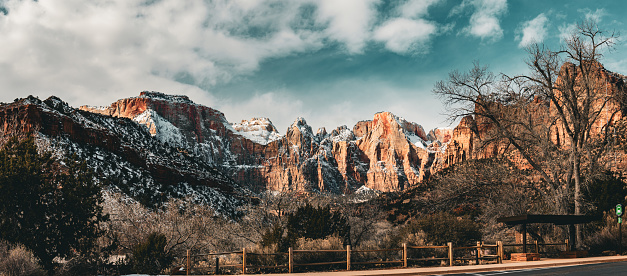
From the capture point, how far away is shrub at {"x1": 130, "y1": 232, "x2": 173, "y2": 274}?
70.5ft

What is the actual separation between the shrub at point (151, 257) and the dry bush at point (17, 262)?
4687 mm

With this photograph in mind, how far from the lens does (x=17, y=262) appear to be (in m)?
16.2

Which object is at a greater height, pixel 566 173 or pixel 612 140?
pixel 612 140

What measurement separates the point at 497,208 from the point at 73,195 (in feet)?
77.3

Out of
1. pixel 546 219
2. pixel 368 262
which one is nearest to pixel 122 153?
pixel 368 262

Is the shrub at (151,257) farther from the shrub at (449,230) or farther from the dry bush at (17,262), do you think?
the shrub at (449,230)

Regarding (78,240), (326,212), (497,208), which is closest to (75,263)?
(78,240)

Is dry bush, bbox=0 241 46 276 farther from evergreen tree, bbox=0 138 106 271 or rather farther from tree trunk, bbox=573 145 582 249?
tree trunk, bbox=573 145 582 249

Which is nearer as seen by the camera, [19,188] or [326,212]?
[19,188]

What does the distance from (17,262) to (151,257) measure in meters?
6.80

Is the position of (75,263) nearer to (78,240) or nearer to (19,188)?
(78,240)

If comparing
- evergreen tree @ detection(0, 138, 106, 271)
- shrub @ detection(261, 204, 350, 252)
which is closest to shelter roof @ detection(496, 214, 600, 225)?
shrub @ detection(261, 204, 350, 252)

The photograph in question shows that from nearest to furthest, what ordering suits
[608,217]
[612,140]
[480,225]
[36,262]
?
[36,262] < [612,140] < [608,217] < [480,225]

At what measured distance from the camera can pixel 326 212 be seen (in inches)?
1170
